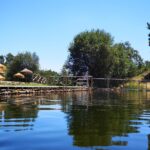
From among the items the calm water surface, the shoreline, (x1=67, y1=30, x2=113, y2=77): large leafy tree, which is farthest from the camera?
(x1=67, y1=30, x2=113, y2=77): large leafy tree

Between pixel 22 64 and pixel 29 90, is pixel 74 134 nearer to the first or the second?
pixel 29 90

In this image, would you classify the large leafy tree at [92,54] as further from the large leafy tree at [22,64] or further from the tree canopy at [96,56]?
the large leafy tree at [22,64]

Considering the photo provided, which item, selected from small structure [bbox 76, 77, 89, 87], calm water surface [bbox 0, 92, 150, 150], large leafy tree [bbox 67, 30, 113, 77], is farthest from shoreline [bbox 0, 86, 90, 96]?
calm water surface [bbox 0, 92, 150, 150]

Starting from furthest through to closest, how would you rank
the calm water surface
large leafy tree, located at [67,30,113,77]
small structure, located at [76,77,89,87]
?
large leafy tree, located at [67,30,113,77], small structure, located at [76,77,89,87], the calm water surface

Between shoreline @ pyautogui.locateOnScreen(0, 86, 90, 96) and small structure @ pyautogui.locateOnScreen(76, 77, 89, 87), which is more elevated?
small structure @ pyautogui.locateOnScreen(76, 77, 89, 87)

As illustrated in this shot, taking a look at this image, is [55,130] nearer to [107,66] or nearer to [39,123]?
[39,123]

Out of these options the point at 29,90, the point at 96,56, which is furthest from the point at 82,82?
the point at 29,90

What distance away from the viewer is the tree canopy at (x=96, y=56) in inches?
3278

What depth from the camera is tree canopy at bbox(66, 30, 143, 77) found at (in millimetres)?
83250

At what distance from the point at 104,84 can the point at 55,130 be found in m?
70.8

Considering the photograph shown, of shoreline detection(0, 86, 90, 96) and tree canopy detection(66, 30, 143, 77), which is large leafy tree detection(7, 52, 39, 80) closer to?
tree canopy detection(66, 30, 143, 77)

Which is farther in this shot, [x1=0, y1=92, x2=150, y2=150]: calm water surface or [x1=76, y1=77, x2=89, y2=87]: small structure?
[x1=76, y1=77, x2=89, y2=87]: small structure

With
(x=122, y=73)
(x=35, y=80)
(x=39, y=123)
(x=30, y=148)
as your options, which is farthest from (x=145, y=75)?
(x=30, y=148)

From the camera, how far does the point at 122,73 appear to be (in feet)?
293
